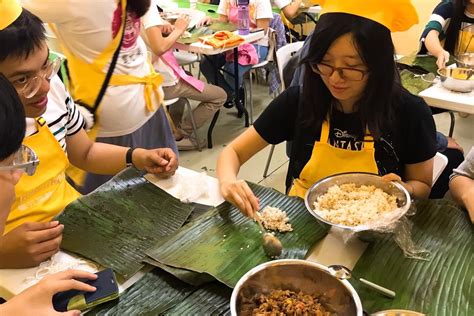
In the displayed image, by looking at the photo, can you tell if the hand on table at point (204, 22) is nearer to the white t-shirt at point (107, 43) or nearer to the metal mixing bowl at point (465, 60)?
the white t-shirt at point (107, 43)

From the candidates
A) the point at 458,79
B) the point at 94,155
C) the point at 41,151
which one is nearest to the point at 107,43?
the point at 94,155

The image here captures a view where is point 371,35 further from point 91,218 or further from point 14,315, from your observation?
point 14,315

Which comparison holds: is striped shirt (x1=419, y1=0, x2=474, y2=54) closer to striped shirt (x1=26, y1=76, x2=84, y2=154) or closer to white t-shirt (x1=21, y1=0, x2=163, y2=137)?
white t-shirt (x1=21, y1=0, x2=163, y2=137)

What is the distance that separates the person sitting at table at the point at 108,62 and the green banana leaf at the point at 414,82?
4.19 ft

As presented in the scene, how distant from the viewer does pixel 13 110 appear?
933 millimetres

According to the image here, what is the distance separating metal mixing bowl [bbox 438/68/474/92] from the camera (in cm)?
223

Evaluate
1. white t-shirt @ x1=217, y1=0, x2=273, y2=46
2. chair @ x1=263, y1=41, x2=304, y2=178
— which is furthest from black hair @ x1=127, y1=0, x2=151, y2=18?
white t-shirt @ x1=217, y1=0, x2=273, y2=46

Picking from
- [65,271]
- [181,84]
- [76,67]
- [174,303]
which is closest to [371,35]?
[174,303]

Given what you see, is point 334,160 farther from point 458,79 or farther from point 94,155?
point 458,79

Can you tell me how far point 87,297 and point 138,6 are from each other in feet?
4.75

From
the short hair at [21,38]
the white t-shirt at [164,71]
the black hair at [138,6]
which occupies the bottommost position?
the white t-shirt at [164,71]

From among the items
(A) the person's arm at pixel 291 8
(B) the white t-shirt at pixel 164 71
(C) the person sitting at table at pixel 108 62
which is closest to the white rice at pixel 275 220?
(C) the person sitting at table at pixel 108 62

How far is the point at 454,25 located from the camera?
297cm

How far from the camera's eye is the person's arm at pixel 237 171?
129 cm
